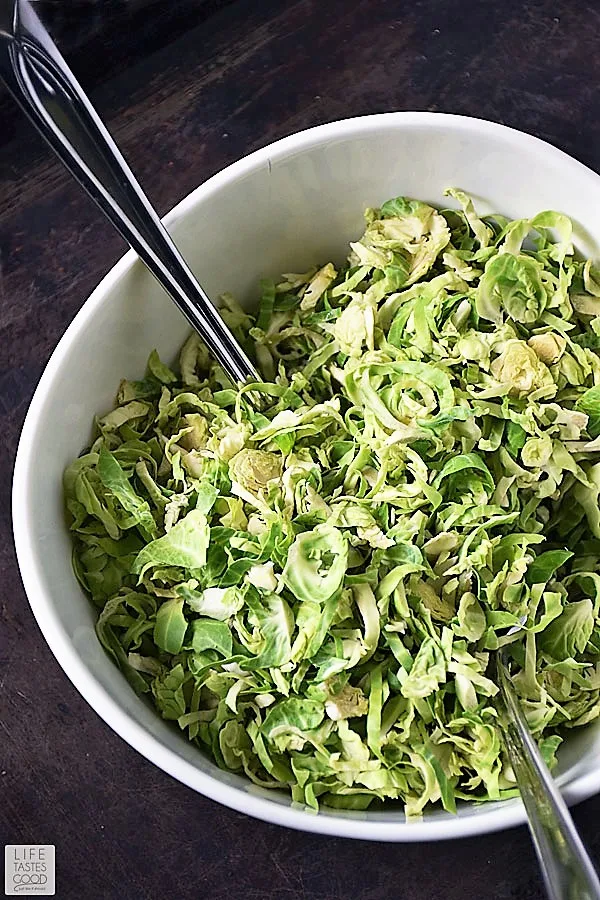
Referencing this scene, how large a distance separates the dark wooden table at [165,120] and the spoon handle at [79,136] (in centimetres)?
27

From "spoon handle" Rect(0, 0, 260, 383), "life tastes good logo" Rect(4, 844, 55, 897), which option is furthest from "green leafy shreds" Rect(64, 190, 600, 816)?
"life tastes good logo" Rect(4, 844, 55, 897)

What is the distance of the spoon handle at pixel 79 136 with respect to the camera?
914 mm

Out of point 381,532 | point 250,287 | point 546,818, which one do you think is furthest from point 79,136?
point 546,818

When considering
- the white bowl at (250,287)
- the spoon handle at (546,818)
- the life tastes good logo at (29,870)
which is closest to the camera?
the spoon handle at (546,818)

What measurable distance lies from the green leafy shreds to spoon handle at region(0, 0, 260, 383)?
0.14 meters

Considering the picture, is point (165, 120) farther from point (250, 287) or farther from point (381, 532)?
point (381, 532)

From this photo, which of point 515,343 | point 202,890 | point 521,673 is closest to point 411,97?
point 515,343

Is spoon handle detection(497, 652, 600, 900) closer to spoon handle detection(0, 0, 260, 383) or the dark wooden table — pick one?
the dark wooden table

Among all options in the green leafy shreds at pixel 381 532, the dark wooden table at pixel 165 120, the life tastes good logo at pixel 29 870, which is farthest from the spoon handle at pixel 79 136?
the life tastes good logo at pixel 29 870

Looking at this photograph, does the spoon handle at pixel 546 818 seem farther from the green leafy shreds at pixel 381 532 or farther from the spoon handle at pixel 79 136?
the spoon handle at pixel 79 136

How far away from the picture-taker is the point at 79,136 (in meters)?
0.93

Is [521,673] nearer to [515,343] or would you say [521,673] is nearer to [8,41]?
[515,343]

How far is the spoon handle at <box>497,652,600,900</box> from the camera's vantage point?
78 centimetres

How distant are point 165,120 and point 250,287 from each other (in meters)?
0.28
